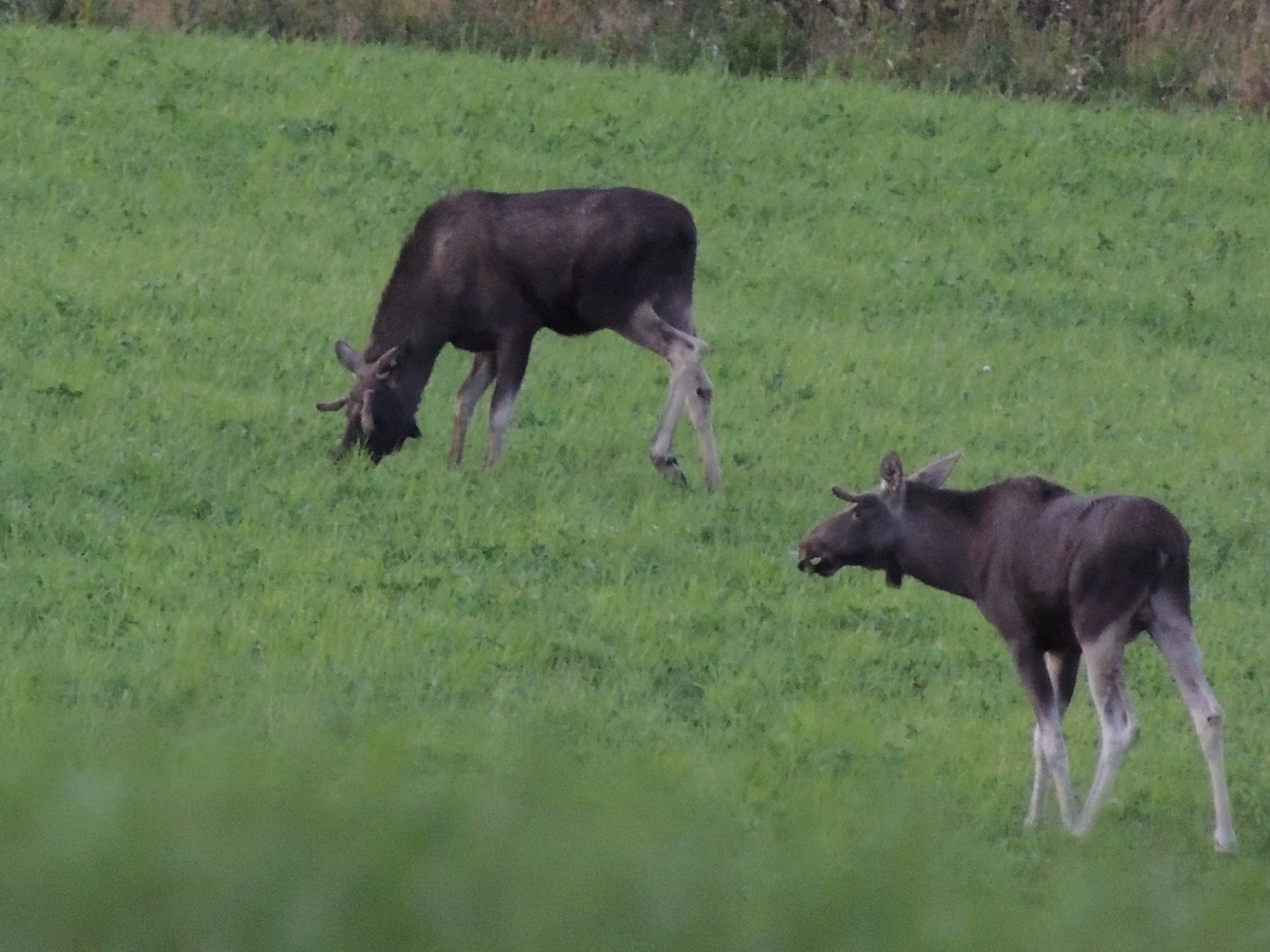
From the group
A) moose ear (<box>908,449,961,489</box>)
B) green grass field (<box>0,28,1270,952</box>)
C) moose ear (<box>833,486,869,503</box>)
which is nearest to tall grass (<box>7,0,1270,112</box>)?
green grass field (<box>0,28,1270,952</box>)

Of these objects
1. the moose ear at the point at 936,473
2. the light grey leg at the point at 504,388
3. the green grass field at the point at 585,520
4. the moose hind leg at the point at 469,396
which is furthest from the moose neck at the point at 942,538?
the moose hind leg at the point at 469,396

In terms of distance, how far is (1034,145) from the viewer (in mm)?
23594

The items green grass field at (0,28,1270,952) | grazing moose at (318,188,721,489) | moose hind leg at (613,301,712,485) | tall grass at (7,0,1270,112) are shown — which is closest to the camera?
green grass field at (0,28,1270,952)

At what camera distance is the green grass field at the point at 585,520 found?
376 centimetres

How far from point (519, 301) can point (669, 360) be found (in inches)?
37.8

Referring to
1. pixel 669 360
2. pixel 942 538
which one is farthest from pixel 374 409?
pixel 942 538

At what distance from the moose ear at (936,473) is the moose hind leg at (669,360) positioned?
377cm

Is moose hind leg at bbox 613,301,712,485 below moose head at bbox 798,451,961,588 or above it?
below

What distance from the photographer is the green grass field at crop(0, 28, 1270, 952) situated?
3760 mm

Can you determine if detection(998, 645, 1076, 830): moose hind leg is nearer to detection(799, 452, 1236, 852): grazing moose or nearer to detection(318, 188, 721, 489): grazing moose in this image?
detection(799, 452, 1236, 852): grazing moose

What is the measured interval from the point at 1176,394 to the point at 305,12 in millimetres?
13556

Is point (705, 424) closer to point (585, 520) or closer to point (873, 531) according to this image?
point (585, 520)

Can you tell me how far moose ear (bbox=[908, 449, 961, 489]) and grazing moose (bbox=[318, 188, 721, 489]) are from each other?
3.80 metres

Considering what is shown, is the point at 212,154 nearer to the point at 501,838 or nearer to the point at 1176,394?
the point at 1176,394
